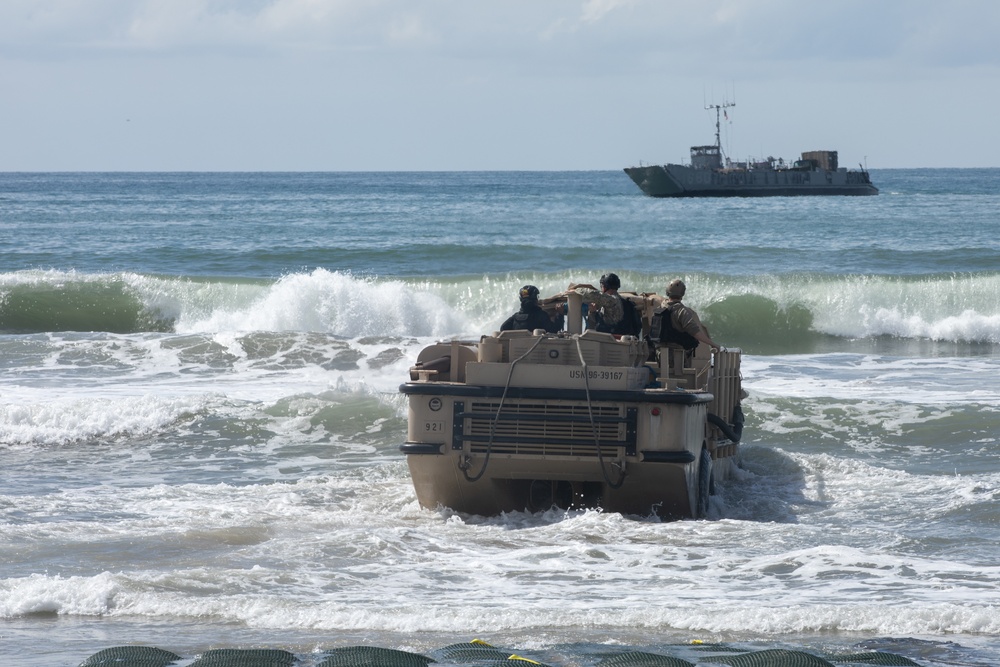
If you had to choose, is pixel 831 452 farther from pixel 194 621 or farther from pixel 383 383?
pixel 194 621

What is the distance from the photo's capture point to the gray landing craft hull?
83.8 meters

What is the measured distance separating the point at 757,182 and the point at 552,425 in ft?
246

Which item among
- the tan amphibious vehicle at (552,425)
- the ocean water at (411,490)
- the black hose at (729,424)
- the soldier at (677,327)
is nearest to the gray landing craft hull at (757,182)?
the ocean water at (411,490)

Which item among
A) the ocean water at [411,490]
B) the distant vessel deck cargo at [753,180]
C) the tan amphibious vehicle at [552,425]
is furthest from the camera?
the distant vessel deck cargo at [753,180]

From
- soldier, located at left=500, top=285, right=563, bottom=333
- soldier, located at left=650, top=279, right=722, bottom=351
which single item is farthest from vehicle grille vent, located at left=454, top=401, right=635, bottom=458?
soldier, located at left=650, top=279, right=722, bottom=351

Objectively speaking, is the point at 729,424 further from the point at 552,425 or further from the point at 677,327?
the point at 552,425

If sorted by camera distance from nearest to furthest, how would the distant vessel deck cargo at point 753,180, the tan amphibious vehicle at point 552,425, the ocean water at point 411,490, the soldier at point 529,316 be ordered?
the ocean water at point 411,490 → the tan amphibious vehicle at point 552,425 → the soldier at point 529,316 → the distant vessel deck cargo at point 753,180

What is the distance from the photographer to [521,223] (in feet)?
178

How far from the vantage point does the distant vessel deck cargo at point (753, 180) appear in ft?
275

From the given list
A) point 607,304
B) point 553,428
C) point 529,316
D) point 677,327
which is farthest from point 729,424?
point 553,428

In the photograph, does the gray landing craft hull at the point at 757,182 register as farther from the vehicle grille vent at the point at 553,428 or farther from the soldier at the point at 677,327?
the vehicle grille vent at the point at 553,428

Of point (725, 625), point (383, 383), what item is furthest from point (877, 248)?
point (725, 625)

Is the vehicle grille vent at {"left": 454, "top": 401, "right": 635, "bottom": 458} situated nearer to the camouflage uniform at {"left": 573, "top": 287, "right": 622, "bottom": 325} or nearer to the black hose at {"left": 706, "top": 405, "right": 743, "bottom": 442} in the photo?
the camouflage uniform at {"left": 573, "top": 287, "right": 622, "bottom": 325}

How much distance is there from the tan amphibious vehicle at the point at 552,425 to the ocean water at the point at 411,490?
0.92 ft
